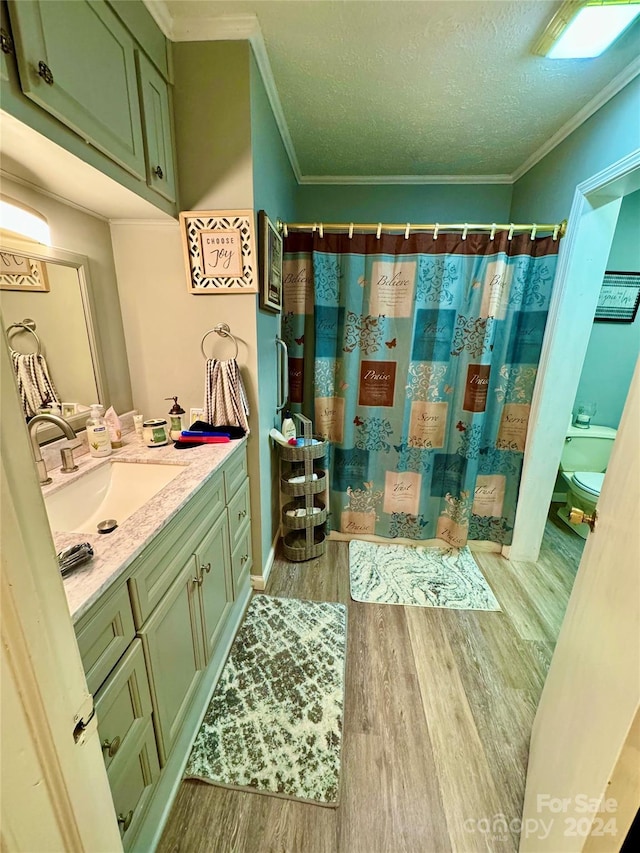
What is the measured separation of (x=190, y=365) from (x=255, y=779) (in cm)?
162

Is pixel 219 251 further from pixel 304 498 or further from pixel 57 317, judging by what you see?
pixel 304 498

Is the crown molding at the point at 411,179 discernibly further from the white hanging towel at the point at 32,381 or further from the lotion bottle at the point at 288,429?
the white hanging towel at the point at 32,381

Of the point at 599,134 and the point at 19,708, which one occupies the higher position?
the point at 599,134

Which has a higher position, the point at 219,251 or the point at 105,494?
the point at 219,251

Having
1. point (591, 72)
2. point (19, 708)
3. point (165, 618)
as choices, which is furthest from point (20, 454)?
point (591, 72)

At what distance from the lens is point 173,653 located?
3.36 feet

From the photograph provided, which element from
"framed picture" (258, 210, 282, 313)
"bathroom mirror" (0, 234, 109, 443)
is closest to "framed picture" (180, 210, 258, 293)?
"framed picture" (258, 210, 282, 313)

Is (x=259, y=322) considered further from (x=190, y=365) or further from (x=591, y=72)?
(x=591, y=72)

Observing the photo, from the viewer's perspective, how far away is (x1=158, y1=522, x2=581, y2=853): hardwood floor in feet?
3.33

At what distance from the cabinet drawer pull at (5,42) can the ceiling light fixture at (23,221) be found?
1.38ft

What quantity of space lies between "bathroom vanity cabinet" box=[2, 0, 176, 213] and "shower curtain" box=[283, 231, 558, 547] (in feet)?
2.85

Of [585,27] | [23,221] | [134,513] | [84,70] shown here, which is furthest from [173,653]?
[585,27]

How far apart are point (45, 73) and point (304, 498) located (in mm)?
1990

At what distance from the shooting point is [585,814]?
685 mm
